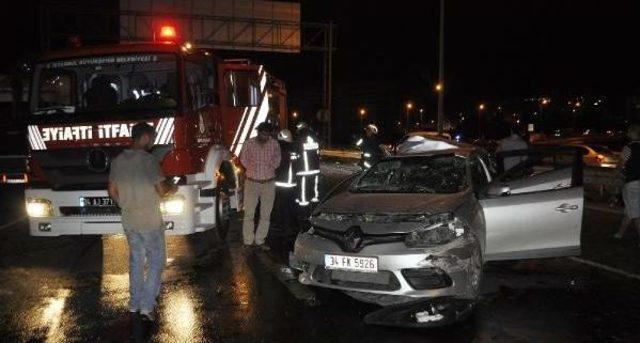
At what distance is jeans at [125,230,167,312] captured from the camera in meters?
5.52

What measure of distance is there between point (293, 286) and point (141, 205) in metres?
2.10

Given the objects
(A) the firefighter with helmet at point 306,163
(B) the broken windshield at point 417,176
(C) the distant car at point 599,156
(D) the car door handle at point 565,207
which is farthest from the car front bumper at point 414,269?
(C) the distant car at point 599,156

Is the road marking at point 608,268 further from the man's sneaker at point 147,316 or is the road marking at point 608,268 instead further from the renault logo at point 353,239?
the man's sneaker at point 147,316

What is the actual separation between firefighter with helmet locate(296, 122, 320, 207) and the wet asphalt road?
2.65 meters

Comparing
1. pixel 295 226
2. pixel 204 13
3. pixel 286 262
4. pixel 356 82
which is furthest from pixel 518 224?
pixel 356 82

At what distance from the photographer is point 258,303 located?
620cm

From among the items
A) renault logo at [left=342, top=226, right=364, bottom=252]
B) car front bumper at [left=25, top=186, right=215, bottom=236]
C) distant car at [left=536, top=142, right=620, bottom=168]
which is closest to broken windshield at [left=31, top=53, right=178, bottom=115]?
car front bumper at [left=25, top=186, right=215, bottom=236]

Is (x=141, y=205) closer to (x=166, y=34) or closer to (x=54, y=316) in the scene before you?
→ (x=54, y=316)

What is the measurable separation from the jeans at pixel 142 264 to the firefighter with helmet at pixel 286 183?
4.22 meters

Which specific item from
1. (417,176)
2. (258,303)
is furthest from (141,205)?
(417,176)

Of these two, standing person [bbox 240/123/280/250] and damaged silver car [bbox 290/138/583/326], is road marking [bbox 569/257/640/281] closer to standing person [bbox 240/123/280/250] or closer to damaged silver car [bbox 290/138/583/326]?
damaged silver car [bbox 290/138/583/326]

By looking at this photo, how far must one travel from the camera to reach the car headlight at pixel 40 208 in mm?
7941

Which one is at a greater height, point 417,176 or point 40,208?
point 417,176

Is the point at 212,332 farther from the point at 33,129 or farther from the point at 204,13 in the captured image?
the point at 204,13
